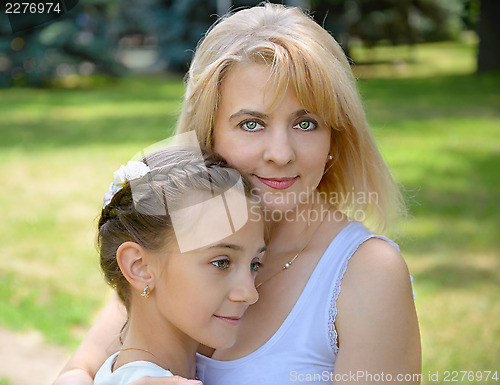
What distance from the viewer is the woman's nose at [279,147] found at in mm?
1933

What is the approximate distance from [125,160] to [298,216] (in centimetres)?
655

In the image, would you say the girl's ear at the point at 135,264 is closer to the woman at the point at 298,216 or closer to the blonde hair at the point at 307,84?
Result: the woman at the point at 298,216

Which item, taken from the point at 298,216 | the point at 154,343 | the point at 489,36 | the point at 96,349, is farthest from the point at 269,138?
the point at 489,36

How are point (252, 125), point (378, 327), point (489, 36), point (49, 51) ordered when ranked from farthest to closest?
point (489, 36) → point (49, 51) → point (252, 125) → point (378, 327)

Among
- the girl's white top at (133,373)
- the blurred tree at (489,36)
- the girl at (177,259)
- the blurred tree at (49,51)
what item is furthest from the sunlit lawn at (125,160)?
the blurred tree at (489,36)

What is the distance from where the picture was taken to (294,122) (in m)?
2.00

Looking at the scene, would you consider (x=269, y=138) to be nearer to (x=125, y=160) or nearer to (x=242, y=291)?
(x=242, y=291)

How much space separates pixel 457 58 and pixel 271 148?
78.3ft

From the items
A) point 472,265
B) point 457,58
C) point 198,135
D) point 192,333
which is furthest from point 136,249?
point 457,58

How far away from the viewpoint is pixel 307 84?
6.39ft

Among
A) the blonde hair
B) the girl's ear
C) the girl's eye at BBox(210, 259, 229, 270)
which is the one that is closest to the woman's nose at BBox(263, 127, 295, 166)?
the blonde hair

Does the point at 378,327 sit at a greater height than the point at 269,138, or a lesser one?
lesser

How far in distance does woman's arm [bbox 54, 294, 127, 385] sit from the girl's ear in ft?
1.37

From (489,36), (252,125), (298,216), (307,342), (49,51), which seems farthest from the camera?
(489,36)
